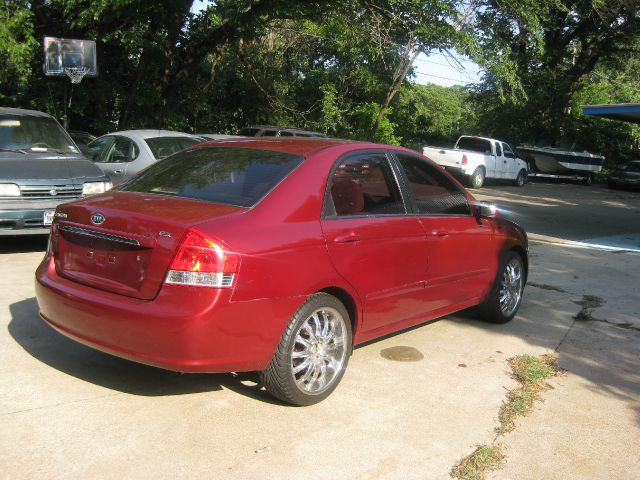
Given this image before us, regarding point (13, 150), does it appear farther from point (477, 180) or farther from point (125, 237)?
point (477, 180)

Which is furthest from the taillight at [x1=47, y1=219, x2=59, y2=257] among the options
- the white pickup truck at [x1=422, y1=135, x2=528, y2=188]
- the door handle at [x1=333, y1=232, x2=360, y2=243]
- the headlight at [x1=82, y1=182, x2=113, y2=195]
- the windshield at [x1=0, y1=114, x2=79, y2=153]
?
the white pickup truck at [x1=422, y1=135, x2=528, y2=188]


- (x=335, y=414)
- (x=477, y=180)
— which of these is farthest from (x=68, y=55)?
(x=477, y=180)

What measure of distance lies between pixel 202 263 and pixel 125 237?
537 mm

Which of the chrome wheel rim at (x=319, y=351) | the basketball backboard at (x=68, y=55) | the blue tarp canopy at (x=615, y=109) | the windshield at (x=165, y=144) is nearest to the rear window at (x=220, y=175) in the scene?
the chrome wheel rim at (x=319, y=351)

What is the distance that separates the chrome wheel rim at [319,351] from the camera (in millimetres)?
4027

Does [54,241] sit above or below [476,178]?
above

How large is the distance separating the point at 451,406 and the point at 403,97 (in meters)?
29.6

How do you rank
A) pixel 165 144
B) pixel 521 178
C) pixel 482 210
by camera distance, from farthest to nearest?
1. pixel 521 178
2. pixel 165 144
3. pixel 482 210

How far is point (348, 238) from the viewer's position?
427 centimetres

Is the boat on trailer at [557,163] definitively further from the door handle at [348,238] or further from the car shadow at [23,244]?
the door handle at [348,238]

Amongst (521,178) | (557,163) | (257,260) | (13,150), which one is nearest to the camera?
(257,260)

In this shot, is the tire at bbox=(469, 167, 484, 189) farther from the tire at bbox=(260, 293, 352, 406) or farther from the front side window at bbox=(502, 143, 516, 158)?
the tire at bbox=(260, 293, 352, 406)

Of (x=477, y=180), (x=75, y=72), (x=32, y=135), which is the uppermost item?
(x=75, y=72)

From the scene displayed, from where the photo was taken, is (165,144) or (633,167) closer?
(165,144)
